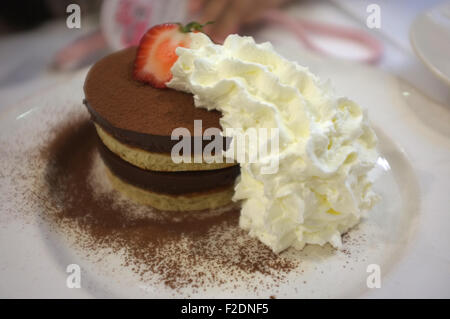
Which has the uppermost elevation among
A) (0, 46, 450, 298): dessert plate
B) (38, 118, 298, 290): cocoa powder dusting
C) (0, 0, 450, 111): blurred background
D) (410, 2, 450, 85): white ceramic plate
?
(410, 2, 450, 85): white ceramic plate

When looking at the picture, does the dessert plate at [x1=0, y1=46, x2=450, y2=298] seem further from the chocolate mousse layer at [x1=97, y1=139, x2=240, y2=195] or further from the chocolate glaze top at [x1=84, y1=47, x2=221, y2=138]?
the chocolate glaze top at [x1=84, y1=47, x2=221, y2=138]

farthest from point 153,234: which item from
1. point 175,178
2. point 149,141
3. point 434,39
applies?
point 434,39

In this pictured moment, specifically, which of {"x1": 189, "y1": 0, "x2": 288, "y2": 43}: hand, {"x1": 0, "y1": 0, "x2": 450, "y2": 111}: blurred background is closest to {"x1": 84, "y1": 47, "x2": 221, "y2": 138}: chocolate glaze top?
{"x1": 0, "y1": 0, "x2": 450, "y2": 111}: blurred background

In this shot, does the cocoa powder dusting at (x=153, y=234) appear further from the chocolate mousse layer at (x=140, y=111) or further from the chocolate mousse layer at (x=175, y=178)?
the chocolate mousse layer at (x=140, y=111)

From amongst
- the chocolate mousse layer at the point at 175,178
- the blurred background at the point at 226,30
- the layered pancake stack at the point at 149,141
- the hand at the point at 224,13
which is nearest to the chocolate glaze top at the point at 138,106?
the layered pancake stack at the point at 149,141

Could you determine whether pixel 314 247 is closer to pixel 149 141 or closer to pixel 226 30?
pixel 149 141

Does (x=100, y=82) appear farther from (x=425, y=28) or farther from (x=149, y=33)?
(x=425, y=28)
